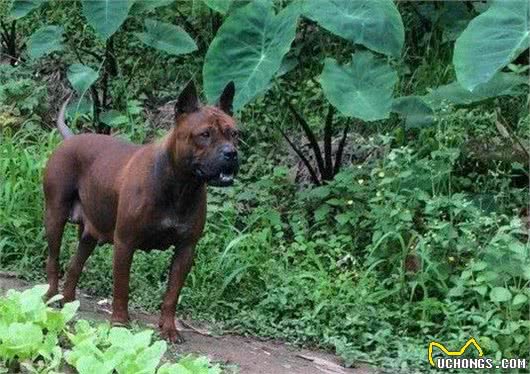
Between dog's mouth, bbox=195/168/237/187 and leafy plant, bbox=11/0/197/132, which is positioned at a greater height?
dog's mouth, bbox=195/168/237/187

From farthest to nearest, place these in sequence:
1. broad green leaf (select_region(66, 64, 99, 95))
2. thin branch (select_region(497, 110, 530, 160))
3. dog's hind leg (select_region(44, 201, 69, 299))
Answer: broad green leaf (select_region(66, 64, 99, 95)) < thin branch (select_region(497, 110, 530, 160)) < dog's hind leg (select_region(44, 201, 69, 299))

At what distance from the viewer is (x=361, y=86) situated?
8203 mm

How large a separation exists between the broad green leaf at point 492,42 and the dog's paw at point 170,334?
2498mm

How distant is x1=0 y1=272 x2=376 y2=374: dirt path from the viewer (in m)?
6.10

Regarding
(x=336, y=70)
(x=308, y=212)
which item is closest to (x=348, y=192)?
(x=308, y=212)

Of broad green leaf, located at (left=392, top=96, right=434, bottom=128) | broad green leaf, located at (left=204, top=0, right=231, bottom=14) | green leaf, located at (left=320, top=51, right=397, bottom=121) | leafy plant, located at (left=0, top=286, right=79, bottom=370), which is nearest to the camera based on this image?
leafy plant, located at (left=0, top=286, right=79, bottom=370)

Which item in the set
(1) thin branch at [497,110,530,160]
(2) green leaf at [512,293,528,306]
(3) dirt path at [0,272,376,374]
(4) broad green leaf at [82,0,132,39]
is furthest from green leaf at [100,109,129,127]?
(2) green leaf at [512,293,528,306]

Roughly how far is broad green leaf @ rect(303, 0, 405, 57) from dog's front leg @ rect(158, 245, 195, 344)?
253cm

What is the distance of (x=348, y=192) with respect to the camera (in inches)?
334

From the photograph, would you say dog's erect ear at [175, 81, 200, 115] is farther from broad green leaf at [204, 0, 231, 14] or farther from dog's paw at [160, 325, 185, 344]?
broad green leaf at [204, 0, 231, 14]

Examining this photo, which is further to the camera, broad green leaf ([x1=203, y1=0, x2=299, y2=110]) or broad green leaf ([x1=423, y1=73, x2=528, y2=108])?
broad green leaf ([x1=423, y1=73, x2=528, y2=108])

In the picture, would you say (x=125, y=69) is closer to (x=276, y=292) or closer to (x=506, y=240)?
(x=276, y=292)

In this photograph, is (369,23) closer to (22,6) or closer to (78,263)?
(78,263)

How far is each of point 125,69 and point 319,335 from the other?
4.96 metres
